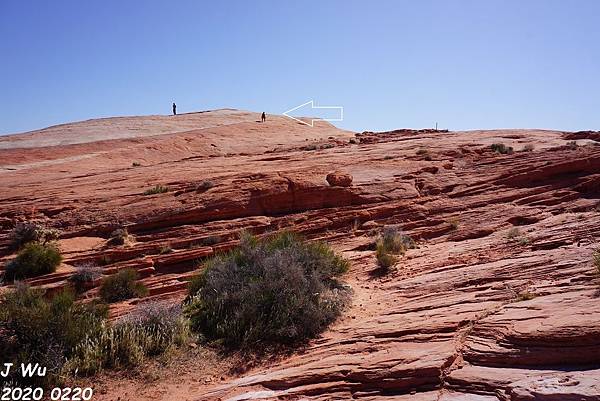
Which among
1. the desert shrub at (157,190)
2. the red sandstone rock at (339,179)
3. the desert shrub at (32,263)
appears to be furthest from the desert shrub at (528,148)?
the desert shrub at (32,263)

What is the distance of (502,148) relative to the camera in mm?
19125

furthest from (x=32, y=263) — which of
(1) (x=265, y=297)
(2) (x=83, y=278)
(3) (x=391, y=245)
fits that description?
(3) (x=391, y=245)

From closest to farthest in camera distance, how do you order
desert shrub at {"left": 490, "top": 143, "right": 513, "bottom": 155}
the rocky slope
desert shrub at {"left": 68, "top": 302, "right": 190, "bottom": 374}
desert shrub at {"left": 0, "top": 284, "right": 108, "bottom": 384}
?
1. the rocky slope
2. desert shrub at {"left": 0, "top": 284, "right": 108, "bottom": 384}
3. desert shrub at {"left": 68, "top": 302, "right": 190, "bottom": 374}
4. desert shrub at {"left": 490, "top": 143, "right": 513, "bottom": 155}

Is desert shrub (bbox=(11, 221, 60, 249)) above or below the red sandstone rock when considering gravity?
below

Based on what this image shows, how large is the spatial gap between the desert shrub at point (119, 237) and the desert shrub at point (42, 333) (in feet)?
17.9

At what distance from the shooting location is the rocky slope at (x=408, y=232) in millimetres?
4883

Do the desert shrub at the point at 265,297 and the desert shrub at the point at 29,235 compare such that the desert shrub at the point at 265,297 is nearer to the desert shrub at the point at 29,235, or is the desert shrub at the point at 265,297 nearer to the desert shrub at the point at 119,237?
the desert shrub at the point at 119,237

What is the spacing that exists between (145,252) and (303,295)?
589 cm

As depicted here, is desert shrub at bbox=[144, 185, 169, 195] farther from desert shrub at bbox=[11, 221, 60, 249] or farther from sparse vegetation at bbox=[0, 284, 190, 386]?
sparse vegetation at bbox=[0, 284, 190, 386]

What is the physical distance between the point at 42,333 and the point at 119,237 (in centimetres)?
642

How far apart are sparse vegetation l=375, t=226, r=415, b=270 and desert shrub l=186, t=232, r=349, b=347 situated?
4.75 ft

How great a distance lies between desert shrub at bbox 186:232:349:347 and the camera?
7.36m

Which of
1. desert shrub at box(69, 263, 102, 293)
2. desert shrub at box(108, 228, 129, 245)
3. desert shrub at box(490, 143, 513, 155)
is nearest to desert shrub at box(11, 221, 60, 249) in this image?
desert shrub at box(108, 228, 129, 245)

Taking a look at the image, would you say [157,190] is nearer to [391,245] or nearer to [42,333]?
[391,245]
